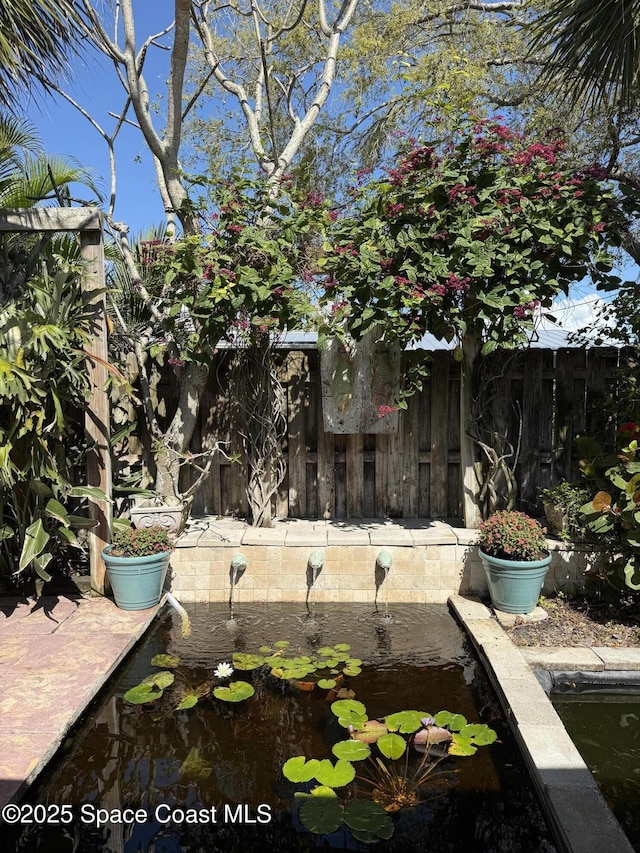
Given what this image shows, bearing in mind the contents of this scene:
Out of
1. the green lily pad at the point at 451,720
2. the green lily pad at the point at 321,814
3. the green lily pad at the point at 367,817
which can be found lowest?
the green lily pad at the point at 367,817

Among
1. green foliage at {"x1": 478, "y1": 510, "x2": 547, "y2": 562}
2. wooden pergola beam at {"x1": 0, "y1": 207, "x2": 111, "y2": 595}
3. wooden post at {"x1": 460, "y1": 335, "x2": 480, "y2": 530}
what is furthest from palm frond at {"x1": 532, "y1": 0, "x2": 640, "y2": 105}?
wooden pergola beam at {"x1": 0, "y1": 207, "x2": 111, "y2": 595}

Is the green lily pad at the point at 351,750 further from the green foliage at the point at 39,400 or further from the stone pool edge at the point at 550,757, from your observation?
the green foliage at the point at 39,400

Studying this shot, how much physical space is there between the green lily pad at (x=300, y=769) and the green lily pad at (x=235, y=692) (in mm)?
524

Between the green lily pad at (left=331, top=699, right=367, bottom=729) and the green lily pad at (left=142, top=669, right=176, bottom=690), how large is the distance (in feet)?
2.79

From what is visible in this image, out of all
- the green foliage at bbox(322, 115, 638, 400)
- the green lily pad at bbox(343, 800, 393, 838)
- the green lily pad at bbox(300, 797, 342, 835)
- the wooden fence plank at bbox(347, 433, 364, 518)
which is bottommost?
the green lily pad at bbox(343, 800, 393, 838)

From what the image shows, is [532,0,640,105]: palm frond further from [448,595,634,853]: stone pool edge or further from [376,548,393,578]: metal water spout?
[448,595,634,853]: stone pool edge

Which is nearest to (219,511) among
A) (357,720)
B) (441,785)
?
(357,720)

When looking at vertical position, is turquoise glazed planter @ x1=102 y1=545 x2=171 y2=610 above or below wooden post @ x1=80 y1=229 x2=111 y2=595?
below

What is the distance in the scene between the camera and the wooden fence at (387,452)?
4773mm

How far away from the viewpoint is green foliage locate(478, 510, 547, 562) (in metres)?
3.65

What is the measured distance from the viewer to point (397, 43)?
8461 millimetres

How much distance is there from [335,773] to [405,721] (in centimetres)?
45

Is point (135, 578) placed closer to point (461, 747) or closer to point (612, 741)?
point (461, 747)

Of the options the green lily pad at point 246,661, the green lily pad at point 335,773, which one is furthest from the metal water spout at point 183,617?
the green lily pad at point 335,773
